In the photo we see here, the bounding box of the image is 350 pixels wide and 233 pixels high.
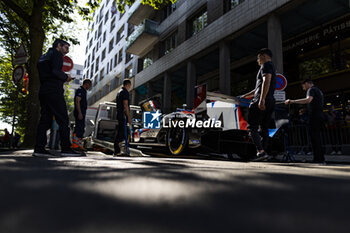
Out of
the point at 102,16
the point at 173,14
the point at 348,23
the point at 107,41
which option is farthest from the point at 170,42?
the point at 102,16

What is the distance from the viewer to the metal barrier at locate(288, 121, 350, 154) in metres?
6.57

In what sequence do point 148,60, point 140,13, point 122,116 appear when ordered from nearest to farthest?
point 122,116, point 148,60, point 140,13

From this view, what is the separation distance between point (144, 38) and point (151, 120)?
1566cm

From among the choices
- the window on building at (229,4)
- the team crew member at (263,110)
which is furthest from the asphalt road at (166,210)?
the window on building at (229,4)

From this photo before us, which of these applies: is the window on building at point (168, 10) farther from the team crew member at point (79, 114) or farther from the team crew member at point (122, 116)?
the team crew member at point (122, 116)

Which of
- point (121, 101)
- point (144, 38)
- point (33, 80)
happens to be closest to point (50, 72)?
point (121, 101)

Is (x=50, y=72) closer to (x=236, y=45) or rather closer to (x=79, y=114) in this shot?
(x=79, y=114)

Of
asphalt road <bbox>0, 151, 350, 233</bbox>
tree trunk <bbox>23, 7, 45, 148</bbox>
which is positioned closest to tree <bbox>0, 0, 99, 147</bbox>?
tree trunk <bbox>23, 7, 45, 148</bbox>

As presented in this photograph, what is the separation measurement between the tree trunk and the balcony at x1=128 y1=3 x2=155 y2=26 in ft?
43.0

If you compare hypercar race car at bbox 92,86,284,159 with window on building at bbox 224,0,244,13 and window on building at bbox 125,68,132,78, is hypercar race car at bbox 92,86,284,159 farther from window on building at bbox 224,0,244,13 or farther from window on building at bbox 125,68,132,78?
window on building at bbox 125,68,132,78

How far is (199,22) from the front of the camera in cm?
1552

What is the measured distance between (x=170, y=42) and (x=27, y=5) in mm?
10017

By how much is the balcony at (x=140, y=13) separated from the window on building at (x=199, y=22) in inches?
239

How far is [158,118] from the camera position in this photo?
553 centimetres
